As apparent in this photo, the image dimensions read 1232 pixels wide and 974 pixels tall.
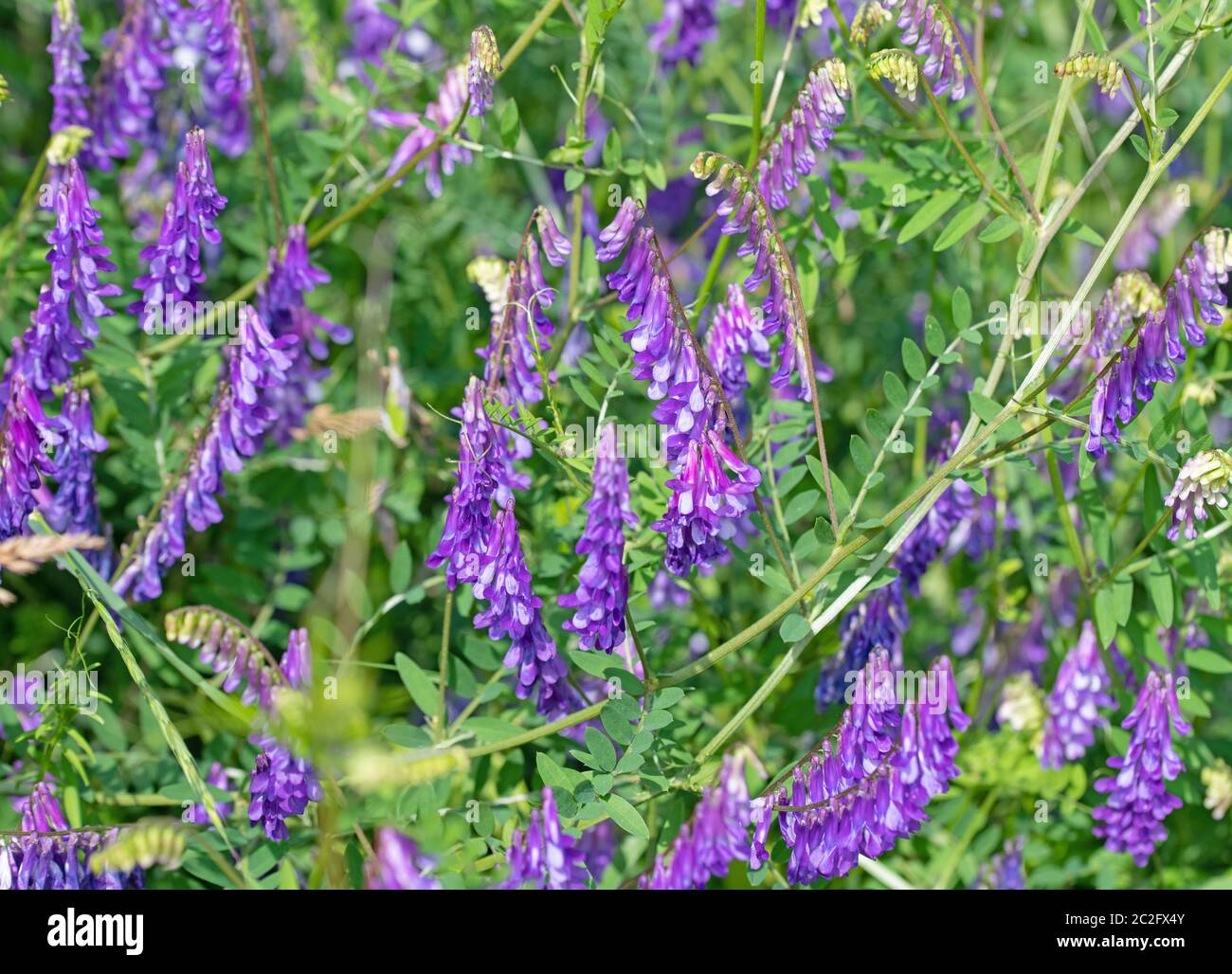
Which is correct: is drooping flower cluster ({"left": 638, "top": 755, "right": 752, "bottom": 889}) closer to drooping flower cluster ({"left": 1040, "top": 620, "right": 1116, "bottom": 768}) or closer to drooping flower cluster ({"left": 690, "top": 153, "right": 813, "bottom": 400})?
drooping flower cluster ({"left": 690, "top": 153, "right": 813, "bottom": 400})

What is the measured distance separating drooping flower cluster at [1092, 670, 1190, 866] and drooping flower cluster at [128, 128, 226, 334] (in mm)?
1857

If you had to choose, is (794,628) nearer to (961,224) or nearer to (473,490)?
(473,490)

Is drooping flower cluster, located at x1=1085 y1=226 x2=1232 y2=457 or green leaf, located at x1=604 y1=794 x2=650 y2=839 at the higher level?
drooping flower cluster, located at x1=1085 y1=226 x2=1232 y2=457

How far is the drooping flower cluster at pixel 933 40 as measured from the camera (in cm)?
229

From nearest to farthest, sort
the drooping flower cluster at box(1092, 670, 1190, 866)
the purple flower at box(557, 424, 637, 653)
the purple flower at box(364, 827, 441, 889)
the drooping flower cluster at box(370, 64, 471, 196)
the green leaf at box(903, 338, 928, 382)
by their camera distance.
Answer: the purple flower at box(364, 827, 441, 889)
the purple flower at box(557, 424, 637, 653)
the green leaf at box(903, 338, 928, 382)
the drooping flower cluster at box(1092, 670, 1190, 866)
the drooping flower cluster at box(370, 64, 471, 196)

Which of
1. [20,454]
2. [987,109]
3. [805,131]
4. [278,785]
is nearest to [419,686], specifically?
[278,785]

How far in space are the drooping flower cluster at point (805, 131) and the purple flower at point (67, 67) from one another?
139cm

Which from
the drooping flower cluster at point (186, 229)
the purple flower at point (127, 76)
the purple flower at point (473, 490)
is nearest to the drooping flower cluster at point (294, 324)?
the drooping flower cluster at point (186, 229)

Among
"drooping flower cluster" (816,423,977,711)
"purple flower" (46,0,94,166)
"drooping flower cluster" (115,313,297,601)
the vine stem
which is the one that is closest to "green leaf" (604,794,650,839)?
"drooping flower cluster" (816,423,977,711)

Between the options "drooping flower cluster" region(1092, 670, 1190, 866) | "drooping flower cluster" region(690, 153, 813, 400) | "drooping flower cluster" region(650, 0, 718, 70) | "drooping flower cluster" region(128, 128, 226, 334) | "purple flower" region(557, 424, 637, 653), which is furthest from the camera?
"drooping flower cluster" region(650, 0, 718, 70)

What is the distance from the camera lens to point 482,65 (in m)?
2.27

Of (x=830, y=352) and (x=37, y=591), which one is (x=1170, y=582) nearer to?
(x=830, y=352)

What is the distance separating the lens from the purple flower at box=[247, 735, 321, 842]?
7.03 feet
